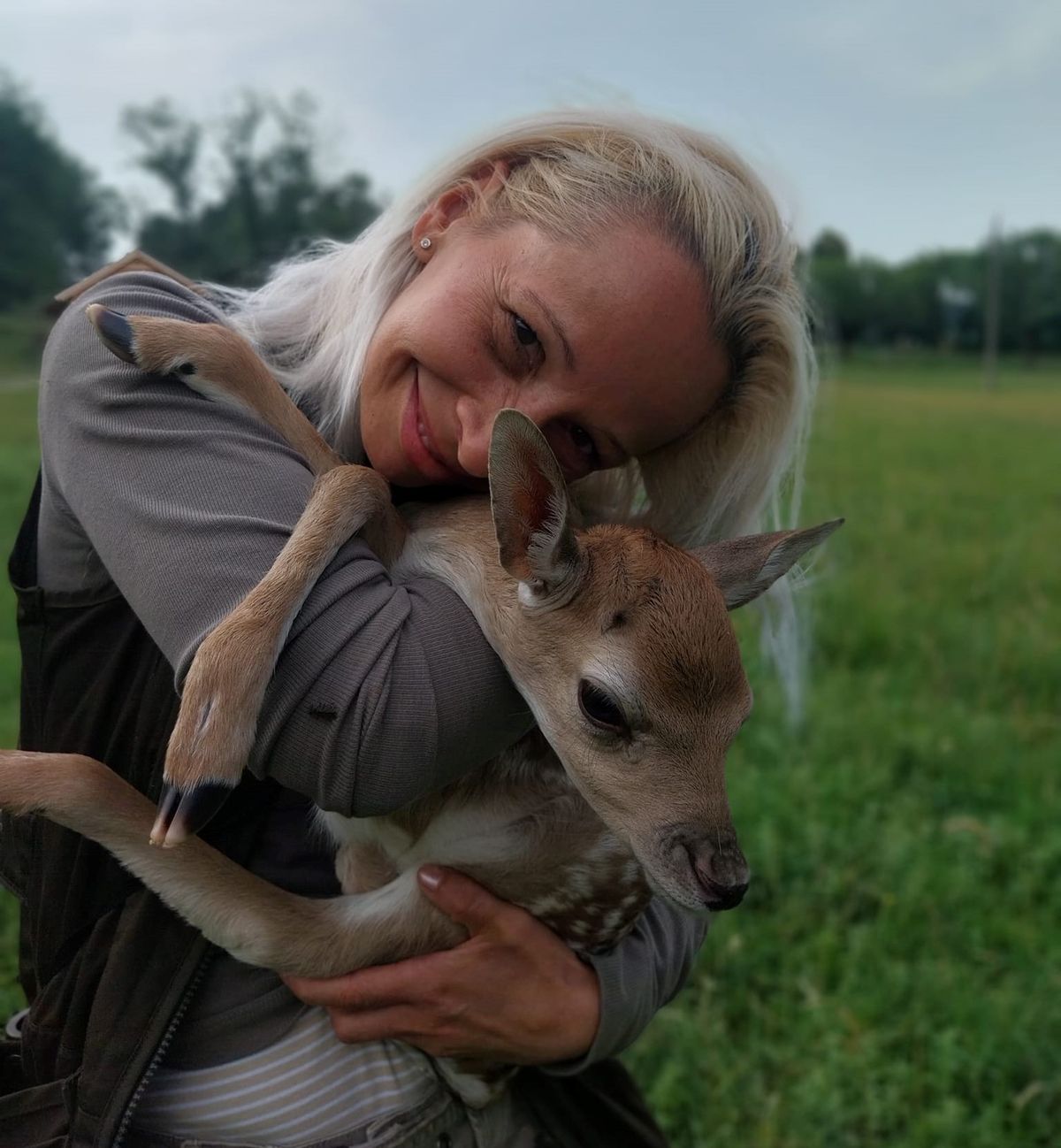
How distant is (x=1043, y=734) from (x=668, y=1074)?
2.91 meters

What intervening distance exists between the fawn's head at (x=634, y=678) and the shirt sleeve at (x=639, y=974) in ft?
0.69

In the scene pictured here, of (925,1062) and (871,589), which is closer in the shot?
(925,1062)

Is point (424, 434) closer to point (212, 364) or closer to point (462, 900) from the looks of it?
point (212, 364)

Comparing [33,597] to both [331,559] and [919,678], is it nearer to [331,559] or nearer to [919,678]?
[331,559]

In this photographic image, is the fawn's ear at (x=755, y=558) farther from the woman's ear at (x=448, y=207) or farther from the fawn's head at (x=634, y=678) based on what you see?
the woman's ear at (x=448, y=207)

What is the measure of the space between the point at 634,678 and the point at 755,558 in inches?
12.9

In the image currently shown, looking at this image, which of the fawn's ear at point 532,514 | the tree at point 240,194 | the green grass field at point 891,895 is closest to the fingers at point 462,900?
the fawn's ear at point 532,514

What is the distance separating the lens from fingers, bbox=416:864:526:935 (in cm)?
190

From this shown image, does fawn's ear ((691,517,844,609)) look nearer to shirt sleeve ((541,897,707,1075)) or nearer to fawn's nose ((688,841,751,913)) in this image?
fawn's nose ((688,841,751,913))

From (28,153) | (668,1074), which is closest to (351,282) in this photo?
(668,1074)

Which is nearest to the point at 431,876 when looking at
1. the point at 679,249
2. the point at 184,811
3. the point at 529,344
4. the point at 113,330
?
the point at 184,811

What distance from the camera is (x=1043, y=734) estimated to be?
5172 mm

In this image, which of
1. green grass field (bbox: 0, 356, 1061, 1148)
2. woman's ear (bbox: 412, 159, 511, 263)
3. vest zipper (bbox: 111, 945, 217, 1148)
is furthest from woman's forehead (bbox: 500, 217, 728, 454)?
green grass field (bbox: 0, 356, 1061, 1148)

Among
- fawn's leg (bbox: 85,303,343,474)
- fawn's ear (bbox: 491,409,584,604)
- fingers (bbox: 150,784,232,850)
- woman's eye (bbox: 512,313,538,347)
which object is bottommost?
fingers (bbox: 150,784,232,850)
